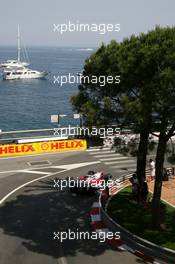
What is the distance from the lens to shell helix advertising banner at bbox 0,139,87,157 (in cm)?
4100

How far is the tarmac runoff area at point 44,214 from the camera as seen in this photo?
66.1 ft

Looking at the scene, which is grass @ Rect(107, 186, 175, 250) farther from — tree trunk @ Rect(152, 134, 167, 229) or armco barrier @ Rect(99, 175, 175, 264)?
armco barrier @ Rect(99, 175, 175, 264)

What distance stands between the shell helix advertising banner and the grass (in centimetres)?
1511

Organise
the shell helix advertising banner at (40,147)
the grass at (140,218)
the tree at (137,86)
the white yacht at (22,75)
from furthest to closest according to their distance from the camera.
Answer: the white yacht at (22,75)
the shell helix advertising banner at (40,147)
the grass at (140,218)
the tree at (137,86)

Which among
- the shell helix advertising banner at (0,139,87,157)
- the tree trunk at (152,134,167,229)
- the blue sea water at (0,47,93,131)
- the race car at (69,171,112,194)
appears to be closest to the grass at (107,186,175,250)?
the tree trunk at (152,134,167,229)

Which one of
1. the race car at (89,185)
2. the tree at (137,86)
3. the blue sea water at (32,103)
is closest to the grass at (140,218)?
the race car at (89,185)

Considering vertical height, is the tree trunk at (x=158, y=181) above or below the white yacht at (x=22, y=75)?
below

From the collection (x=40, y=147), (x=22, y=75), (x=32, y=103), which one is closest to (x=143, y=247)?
(x=40, y=147)

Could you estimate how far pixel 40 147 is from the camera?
138ft

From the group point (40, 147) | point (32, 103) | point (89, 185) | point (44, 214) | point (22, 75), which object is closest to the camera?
point (44, 214)

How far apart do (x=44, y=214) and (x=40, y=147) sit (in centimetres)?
1667

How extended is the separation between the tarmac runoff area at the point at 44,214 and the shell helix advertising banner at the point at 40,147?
4.67 ft

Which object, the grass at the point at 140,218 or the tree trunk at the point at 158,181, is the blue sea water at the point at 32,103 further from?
the tree trunk at the point at 158,181

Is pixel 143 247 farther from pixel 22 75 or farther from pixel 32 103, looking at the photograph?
pixel 22 75
